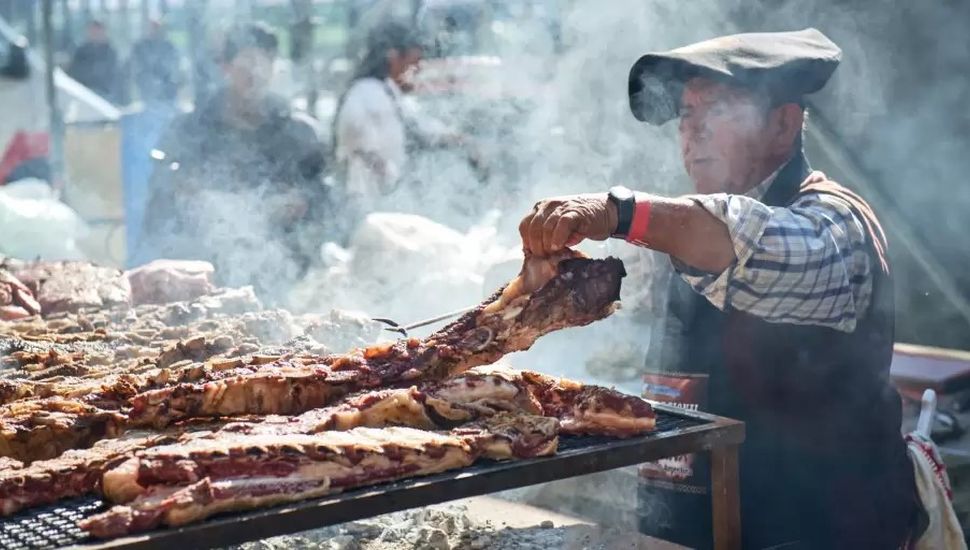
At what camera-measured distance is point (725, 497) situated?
3.78 meters

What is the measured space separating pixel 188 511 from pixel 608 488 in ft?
12.4

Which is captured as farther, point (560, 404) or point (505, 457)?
point (560, 404)

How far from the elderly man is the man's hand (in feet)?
1.50

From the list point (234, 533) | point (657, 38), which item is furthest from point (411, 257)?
point (234, 533)

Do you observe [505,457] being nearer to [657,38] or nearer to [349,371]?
[349,371]

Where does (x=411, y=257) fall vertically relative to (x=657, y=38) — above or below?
below

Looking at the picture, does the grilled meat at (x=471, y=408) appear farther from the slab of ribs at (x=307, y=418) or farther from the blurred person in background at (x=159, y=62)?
the blurred person in background at (x=159, y=62)

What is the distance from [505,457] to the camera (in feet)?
10.8

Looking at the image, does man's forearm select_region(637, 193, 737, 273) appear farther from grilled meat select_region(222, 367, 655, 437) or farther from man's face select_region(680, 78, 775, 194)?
man's face select_region(680, 78, 775, 194)

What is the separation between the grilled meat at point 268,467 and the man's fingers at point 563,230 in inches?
29.3

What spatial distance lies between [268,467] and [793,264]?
2146 millimetres

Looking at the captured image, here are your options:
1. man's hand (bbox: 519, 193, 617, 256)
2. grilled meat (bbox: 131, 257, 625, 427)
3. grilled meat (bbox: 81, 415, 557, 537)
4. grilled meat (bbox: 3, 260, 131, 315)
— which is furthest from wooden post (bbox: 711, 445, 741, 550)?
grilled meat (bbox: 3, 260, 131, 315)

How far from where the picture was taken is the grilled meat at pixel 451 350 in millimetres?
3539

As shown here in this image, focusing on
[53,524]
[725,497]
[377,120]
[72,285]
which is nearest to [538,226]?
[725,497]
